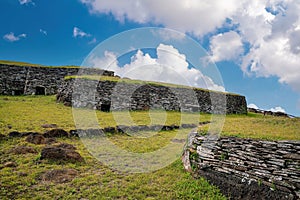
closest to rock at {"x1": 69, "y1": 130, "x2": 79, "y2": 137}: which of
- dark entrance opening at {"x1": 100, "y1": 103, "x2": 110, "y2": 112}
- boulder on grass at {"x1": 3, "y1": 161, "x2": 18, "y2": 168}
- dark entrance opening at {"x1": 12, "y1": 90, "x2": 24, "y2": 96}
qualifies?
boulder on grass at {"x1": 3, "y1": 161, "x2": 18, "y2": 168}

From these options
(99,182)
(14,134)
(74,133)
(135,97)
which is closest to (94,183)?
(99,182)

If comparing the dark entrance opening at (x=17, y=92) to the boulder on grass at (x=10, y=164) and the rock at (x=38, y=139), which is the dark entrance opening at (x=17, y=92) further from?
the boulder on grass at (x=10, y=164)

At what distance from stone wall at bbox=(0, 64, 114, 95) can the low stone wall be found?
21.0m

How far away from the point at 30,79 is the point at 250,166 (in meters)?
23.8

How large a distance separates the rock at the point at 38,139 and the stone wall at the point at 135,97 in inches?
362

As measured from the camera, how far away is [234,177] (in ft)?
21.0

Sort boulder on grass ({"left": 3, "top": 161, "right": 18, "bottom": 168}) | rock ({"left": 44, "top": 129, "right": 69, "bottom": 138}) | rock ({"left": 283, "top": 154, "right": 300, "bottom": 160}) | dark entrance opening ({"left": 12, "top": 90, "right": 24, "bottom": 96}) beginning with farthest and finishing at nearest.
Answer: dark entrance opening ({"left": 12, "top": 90, "right": 24, "bottom": 96}), rock ({"left": 44, "top": 129, "right": 69, "bottom": 138}), boulder on grass ({"left": 3, "top": 161, "right": 18, "bottom": 168}), rock ({"left": 283, "top": 154, "right": 300, "bottom": 160})

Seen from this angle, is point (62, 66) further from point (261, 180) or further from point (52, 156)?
point (261, 180)

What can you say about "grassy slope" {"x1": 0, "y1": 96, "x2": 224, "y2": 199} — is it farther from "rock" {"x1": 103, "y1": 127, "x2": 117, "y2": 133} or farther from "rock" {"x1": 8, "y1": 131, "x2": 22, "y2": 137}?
"rock" {"x1": 103, "y1": 127, "x2": 117, "y2": 133}

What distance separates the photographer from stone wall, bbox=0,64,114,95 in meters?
23.2

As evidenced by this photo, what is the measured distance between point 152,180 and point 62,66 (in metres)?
23.2

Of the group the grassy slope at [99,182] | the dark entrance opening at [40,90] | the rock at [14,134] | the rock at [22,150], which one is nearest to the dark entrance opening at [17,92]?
the dark entrance opening at [40,90]

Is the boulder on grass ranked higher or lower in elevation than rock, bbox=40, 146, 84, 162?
lower

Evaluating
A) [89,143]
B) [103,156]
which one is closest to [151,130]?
[89,143]
